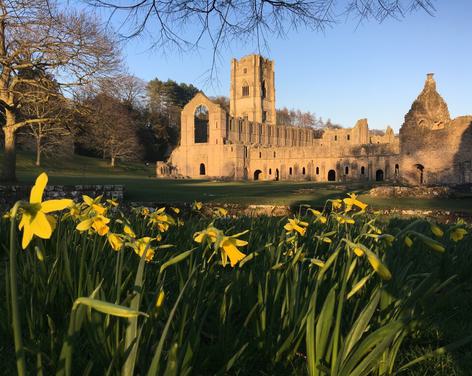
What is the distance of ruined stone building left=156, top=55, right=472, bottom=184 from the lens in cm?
2603

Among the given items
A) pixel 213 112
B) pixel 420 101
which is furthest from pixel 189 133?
pixel 420 101

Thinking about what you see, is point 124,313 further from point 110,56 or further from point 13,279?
point 110,56

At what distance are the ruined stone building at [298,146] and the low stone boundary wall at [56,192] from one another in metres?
21.1

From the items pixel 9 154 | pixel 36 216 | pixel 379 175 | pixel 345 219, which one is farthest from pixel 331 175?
pixel 36 216

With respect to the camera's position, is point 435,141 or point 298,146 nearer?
point 435,141

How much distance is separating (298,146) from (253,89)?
13.6 m

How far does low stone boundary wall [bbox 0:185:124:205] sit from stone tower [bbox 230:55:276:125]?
45.3m

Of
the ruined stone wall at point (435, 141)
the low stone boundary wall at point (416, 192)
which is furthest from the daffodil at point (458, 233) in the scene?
the ruined stone wall at point (435, 141)

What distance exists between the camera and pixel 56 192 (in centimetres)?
1239

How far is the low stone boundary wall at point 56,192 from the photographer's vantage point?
11734mm

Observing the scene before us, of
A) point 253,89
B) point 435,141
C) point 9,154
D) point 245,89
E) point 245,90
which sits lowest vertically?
point 9,154

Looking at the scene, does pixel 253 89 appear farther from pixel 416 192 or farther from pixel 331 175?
pixel 416 192

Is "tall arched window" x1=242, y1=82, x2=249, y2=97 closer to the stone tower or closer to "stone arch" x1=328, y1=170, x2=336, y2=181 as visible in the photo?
the stone tower

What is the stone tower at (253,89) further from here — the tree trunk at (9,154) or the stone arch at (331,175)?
the tree trunk at (9,154)
